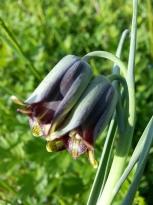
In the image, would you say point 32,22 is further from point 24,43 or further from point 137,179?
point 137,179

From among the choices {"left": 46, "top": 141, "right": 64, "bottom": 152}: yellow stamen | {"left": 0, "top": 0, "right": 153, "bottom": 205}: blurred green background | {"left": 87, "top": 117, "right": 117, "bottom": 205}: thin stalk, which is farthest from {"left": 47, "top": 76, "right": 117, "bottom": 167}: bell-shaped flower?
{"left": 0, "top": 0, "right": 153, "bottom": 205}: blurred green background

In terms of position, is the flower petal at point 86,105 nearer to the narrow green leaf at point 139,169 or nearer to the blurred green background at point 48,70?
the narrow green leaf at point 139,169

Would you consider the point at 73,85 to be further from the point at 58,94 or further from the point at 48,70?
the point at 48,70

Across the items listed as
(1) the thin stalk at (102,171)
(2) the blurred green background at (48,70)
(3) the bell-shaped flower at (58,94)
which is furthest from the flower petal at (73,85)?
(2) the blurred green background at (48,70)

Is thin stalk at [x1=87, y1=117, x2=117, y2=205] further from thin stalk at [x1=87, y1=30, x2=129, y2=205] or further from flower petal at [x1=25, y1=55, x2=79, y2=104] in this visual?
flower petal at [x1=25, y1=55, x2=79, y2=104]

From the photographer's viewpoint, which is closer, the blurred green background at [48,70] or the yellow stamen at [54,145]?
the yellow stamen at [54,145]

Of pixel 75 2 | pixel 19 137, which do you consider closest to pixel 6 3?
pixel 75 2

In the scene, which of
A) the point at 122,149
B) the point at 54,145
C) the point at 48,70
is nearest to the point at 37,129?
the point at 54,145
